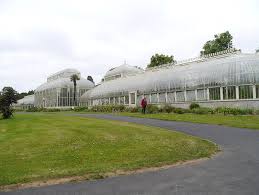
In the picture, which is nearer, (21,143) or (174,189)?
(174,189)

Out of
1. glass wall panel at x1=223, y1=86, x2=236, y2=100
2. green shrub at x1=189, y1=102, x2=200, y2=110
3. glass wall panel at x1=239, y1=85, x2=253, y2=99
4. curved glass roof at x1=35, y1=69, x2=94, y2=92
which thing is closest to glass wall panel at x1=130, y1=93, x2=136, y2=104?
green shrub at x1=189, y1=102, x2=200, y2=110

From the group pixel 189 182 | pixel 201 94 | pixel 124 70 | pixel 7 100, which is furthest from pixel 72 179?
pixel 124 70

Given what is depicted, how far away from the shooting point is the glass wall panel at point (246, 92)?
33719mm

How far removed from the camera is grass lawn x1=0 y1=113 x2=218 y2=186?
10336mm

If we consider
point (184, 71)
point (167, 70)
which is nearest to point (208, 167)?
point (184, 71)

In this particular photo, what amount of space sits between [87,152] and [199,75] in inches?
1168

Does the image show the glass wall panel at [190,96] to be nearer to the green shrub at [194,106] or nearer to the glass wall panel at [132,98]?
the green shrub at [194,106]

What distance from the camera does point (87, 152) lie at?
1305 centimetres

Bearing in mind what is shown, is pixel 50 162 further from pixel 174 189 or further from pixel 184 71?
pixel 184 71

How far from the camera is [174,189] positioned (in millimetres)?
8375

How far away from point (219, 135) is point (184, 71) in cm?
2705

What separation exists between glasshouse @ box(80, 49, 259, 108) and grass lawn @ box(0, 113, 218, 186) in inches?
753

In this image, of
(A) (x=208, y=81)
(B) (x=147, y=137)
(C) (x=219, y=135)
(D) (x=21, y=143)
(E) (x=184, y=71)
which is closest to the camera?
(D) (x=21, y=143)

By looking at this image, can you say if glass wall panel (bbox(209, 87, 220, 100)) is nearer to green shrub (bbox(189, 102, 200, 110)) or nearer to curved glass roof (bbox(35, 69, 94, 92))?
green shrub (bbox(189, 102, 200, 110))
